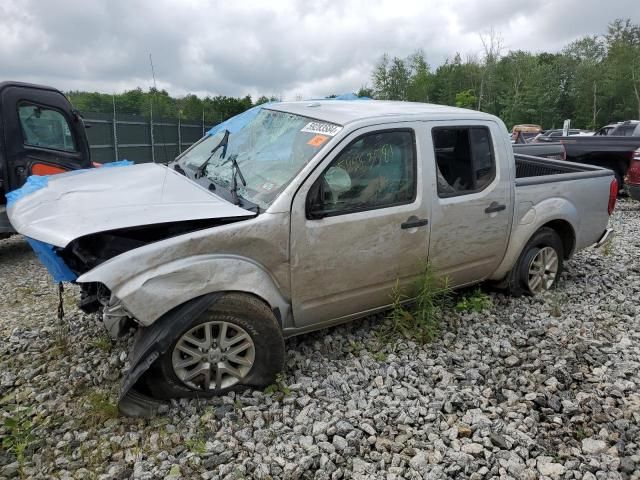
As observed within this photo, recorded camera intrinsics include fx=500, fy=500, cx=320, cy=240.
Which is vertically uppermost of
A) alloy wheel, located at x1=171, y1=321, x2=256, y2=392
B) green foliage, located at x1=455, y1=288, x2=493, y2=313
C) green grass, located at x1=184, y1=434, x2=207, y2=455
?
alloy wheel, located at x1=171, y1=321, x2=256, y2=392

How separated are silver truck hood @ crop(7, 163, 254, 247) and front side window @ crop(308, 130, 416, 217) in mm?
595

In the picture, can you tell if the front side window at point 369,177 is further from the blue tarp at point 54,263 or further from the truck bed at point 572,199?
the blue tarp at point 54,263

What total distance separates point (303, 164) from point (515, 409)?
6.88 ft

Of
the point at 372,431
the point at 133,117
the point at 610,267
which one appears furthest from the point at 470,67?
the point at 372,431

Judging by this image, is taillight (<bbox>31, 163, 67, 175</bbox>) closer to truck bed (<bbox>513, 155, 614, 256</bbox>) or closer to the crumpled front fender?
the crumpled front fender

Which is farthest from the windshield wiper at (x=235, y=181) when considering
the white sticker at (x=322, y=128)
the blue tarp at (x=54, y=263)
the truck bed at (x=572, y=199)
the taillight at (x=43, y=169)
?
the taillight at (x=43, y=169)

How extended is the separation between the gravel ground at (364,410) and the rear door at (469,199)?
60 centimetres

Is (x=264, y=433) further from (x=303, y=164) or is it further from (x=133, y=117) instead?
(x=133, y=117)

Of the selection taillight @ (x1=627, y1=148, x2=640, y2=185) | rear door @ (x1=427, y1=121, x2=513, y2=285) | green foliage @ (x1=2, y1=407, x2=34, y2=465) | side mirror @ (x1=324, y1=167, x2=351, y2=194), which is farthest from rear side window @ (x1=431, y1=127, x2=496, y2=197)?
taillight @ (x1=627, y1=148, x2=640, y2=185)

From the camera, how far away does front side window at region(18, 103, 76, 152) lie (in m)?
6.66

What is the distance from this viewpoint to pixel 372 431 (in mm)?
2945

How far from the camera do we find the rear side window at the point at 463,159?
3.97 meters

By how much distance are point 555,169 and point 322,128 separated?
3376mm

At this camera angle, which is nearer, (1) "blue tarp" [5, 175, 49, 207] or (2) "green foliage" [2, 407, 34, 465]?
(2) "green foliage" [2, 407, 34, 465]
